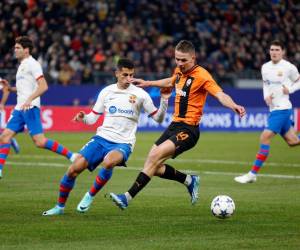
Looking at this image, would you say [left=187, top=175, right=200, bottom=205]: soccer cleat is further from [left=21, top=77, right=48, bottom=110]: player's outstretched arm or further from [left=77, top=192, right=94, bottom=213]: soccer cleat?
[left=21, top=77, right=48, bottom=110]: player's outstretched arm

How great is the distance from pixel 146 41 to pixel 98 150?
78.1ft

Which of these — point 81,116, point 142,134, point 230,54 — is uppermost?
point 81,116

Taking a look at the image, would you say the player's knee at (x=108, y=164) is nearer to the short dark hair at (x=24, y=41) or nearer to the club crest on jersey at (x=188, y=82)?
the club crest on jersey at (x=188, y=82)

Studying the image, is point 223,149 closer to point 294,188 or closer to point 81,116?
point 294,188

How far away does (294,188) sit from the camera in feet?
49.5

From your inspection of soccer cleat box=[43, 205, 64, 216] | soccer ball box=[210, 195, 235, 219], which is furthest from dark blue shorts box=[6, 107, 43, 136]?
soccer ball box=[210, 195, 235, 219]

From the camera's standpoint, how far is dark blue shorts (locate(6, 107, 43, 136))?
16172mm

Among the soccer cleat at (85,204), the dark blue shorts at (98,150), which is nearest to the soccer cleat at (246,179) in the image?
the dark blue shorts at (98,150)

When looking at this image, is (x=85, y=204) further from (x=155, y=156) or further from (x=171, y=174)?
(x=171, y=174)

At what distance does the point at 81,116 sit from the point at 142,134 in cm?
1973

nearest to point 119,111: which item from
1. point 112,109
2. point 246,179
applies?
point 112,109

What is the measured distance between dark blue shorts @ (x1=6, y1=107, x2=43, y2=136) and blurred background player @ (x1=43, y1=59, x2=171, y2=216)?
4.34 meters

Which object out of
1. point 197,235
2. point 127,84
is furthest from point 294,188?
point 197,235

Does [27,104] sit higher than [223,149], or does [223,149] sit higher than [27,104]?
[27,104]
